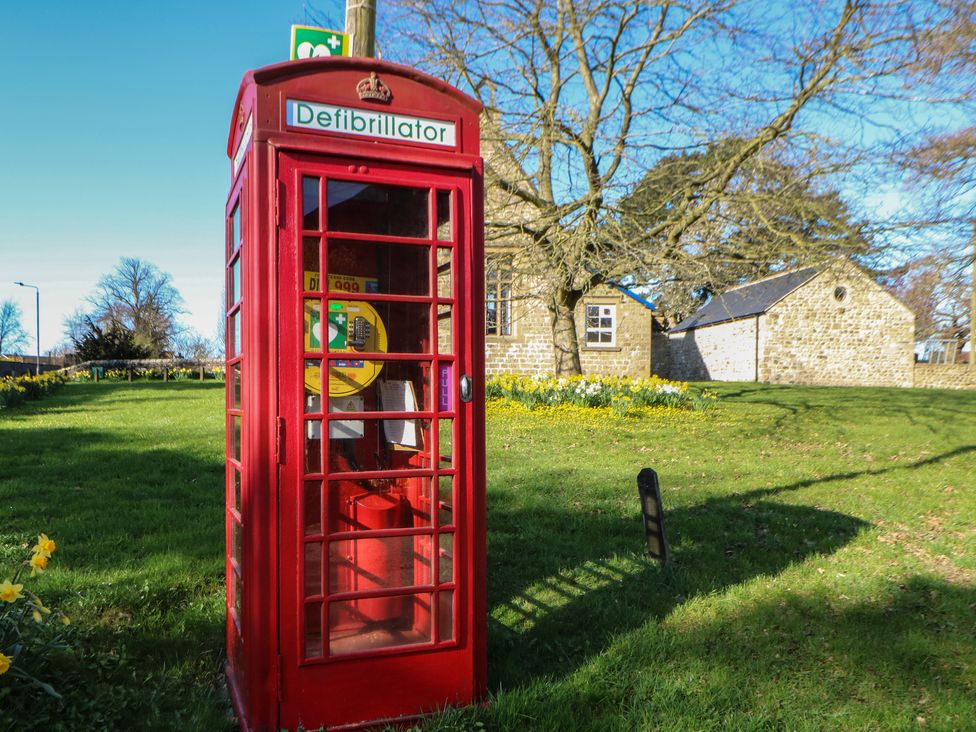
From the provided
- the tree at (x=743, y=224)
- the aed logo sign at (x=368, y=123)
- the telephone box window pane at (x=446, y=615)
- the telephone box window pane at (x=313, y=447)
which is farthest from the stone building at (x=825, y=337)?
the telephone box window pane at (x=313, y=447)

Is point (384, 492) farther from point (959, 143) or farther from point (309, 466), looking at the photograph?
point (959, 143)

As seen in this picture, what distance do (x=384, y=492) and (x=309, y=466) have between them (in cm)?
49

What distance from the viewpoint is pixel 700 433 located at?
1173cm

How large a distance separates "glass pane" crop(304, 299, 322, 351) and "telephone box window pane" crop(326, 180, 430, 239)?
36cm

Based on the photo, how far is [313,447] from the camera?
2.99m

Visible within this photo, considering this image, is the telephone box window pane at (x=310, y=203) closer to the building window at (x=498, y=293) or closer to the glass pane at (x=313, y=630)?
the glass pane at (x=313, y=630)

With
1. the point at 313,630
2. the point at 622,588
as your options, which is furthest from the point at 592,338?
the point at 313,630

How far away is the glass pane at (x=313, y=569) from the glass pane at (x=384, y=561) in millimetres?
110

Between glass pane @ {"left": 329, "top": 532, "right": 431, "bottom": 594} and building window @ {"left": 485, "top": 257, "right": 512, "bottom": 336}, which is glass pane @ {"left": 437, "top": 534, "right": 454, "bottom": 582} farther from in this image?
building window @ {"left": 485, "top": 257, "right": 512, "bottom": 336}

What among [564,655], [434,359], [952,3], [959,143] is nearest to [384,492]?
[434,359]

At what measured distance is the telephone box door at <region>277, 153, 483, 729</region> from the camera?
2828mm

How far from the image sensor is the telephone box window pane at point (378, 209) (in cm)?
298

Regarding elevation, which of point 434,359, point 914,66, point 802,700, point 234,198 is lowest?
point 802,700

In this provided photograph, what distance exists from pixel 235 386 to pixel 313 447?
0.68 m
